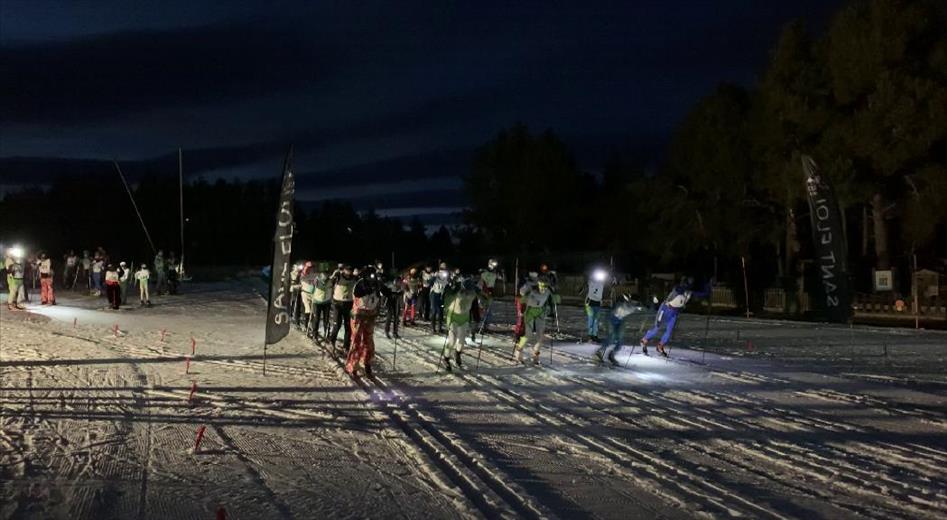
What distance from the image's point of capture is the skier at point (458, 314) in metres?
15.1

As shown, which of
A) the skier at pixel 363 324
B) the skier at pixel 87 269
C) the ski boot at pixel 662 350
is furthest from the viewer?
the skier at pixel 87 269

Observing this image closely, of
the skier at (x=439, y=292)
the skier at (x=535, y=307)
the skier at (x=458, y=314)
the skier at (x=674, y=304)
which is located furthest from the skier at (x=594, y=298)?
the skier at (x=458, y=314)

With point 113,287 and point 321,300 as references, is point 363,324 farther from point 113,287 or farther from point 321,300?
point 113,287

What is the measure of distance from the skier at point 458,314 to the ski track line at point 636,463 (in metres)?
2.82

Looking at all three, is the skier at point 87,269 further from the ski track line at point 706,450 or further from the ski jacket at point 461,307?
the ski track line at point 706,450

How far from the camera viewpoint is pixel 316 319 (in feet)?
67.8

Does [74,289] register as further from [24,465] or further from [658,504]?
[658,504]

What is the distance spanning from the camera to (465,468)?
27.0 ft

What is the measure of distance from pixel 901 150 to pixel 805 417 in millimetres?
27793

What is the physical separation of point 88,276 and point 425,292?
22830 millimetres

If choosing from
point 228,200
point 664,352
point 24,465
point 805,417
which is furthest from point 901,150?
point 228,200

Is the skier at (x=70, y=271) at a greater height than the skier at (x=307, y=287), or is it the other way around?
the skier at (x=70, y=271)

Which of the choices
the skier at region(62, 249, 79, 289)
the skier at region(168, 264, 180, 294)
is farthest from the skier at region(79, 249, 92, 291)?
the skier at region(168, 264, 180, 294)

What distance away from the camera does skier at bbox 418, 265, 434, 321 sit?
2400cm
